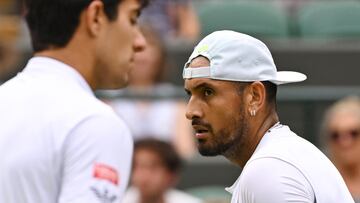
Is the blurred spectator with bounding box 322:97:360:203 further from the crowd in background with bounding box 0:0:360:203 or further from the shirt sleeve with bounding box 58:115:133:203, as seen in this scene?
the shirt sleeve with bounding box 58:115:133:203

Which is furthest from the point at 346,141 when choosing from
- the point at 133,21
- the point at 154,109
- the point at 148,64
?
the point at 133,21

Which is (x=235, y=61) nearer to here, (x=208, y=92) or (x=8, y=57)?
(x=208, y=92)

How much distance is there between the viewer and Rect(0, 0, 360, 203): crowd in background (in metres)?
6.54

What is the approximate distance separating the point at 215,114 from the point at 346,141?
150 inches

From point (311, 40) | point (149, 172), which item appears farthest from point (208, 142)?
point (311, 40)

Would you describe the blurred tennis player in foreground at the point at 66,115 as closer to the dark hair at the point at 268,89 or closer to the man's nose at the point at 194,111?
the man's nose at the point at 194,111

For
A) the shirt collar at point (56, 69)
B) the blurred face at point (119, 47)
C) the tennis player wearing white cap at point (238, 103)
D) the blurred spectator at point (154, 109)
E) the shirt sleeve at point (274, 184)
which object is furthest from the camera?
the blurred spectator at point (154, 109)

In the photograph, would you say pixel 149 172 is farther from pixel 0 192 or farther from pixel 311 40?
pixel 0 192

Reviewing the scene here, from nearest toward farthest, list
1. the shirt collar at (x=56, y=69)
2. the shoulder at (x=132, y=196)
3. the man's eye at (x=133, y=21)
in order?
1. the shirt collar at (x=56, y=69)
2. the man's eye at (x=133, y=21)
3. the shoulder at (x=132, y=196)

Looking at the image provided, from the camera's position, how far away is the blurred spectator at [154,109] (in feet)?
24.4

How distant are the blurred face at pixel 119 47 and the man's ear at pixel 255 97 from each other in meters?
0.55

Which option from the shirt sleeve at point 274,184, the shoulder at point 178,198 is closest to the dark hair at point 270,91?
the shirt sleeve at point 274,184

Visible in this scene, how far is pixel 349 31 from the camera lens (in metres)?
8.86

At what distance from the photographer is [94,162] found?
2.90 metres
